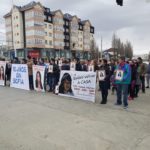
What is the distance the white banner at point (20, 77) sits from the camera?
12.6 m

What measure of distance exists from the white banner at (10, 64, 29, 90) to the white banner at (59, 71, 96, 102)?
3.04 metres

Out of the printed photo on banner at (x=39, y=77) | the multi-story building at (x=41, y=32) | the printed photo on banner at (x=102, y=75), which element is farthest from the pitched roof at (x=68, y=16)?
the printed photo on banner at (x=102, y=75)

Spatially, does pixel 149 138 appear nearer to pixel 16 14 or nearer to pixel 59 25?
pixel 16 14

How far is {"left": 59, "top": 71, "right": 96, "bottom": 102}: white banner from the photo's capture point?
29.6ft

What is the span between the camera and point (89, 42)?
88938mm

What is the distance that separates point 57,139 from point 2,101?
17.0 ft

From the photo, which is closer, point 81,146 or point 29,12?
point 81,146

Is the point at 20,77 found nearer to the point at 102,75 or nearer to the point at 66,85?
the point at 66,85

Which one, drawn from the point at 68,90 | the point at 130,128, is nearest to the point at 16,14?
the point at 68,90

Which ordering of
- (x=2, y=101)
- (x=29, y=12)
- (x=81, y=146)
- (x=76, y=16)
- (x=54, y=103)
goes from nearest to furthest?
(x=81, y=146) < (x=54, y=103) < (x=2, y=101) < (x=29, y=12) < (x=76, y=16)

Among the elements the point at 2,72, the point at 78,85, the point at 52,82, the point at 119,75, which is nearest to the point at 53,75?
the point at 52,82

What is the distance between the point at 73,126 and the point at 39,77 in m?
6.56

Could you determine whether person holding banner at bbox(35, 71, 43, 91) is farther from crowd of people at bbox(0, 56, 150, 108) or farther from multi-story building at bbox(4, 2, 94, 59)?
multi-story building at bbox(4, 2, 94, 59)

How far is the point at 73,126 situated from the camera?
5.87 metres
